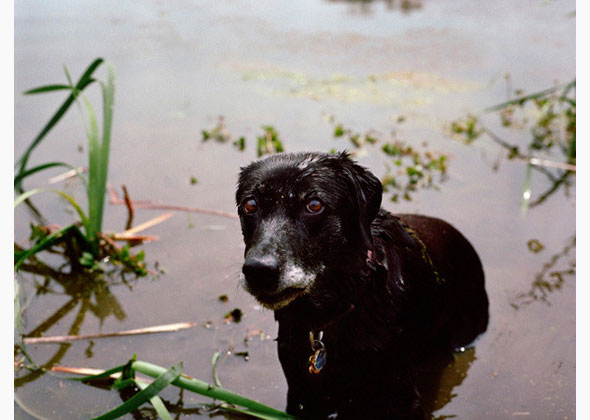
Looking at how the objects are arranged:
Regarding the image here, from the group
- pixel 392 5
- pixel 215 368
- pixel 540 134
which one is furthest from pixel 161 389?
pixel 392 5

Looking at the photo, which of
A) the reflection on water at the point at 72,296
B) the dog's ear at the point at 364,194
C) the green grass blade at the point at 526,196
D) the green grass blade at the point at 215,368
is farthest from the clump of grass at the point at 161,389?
the green grass blade at the point at 526,196

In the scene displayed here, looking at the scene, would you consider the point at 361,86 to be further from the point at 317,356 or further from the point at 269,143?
the point at 317,356

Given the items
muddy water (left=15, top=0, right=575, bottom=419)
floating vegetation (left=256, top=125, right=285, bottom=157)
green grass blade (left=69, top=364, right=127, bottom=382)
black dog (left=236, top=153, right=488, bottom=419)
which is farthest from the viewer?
floating vegetation (left=256, top=125, right=285, bottom=157)

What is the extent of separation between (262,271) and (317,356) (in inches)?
23.2

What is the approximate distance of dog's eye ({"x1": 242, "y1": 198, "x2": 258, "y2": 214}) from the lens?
Answer: 8.68ft

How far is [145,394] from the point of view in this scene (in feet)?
9.35

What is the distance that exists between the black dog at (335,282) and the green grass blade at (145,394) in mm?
521

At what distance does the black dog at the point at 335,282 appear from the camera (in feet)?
8.17

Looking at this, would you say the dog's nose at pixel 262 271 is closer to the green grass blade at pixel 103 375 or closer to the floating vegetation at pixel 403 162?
the green grass blade at pixel 103 375

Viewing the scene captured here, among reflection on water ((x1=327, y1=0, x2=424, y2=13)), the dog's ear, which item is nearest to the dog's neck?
the dog's ear

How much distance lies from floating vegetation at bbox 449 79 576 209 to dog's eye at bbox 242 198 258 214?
3.09 meters

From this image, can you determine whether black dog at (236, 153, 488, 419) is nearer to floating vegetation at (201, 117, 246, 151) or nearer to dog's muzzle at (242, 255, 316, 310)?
dog's muzzle at (242, 255, 316, 310)

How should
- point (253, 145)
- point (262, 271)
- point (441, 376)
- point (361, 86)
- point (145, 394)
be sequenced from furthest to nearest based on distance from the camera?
1. point (361, 86)
2. point (253, 145)
3. point (441, 376)
4. point (145, 394)
5. point (262, 271)
